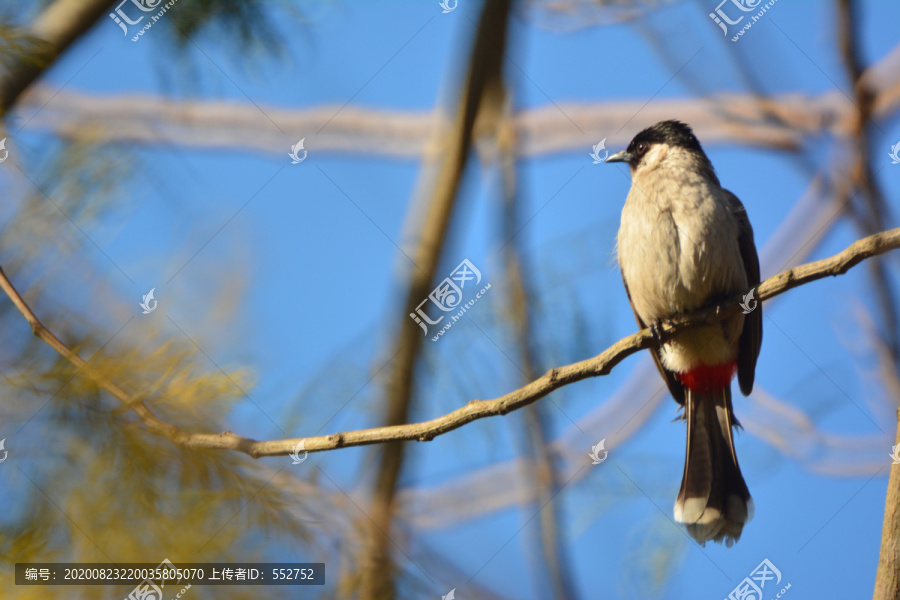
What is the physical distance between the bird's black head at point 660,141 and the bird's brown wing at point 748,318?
0.37 meters

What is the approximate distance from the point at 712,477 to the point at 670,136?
68.4 inches

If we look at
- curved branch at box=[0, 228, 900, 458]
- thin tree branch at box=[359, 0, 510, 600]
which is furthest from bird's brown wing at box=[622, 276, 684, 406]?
curved branch at box=[0, 228, 900, 458]

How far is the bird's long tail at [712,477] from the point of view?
3.20 meters

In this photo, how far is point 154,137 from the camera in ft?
9.89

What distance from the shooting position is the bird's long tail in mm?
3203

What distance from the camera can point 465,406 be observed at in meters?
1.94

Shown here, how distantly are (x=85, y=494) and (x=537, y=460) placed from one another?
7.25 feet

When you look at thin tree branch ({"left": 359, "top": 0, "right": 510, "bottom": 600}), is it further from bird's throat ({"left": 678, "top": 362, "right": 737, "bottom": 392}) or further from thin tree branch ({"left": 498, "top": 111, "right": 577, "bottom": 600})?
bird's throat ({"left": 678, "top": 362, "right": 737, "bottom": 392})

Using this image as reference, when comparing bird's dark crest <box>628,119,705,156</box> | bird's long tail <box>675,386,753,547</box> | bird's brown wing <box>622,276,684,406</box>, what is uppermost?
bird's dark crest <box>628,119,705,156</box>

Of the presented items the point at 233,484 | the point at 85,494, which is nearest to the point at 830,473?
the point at 233,484
